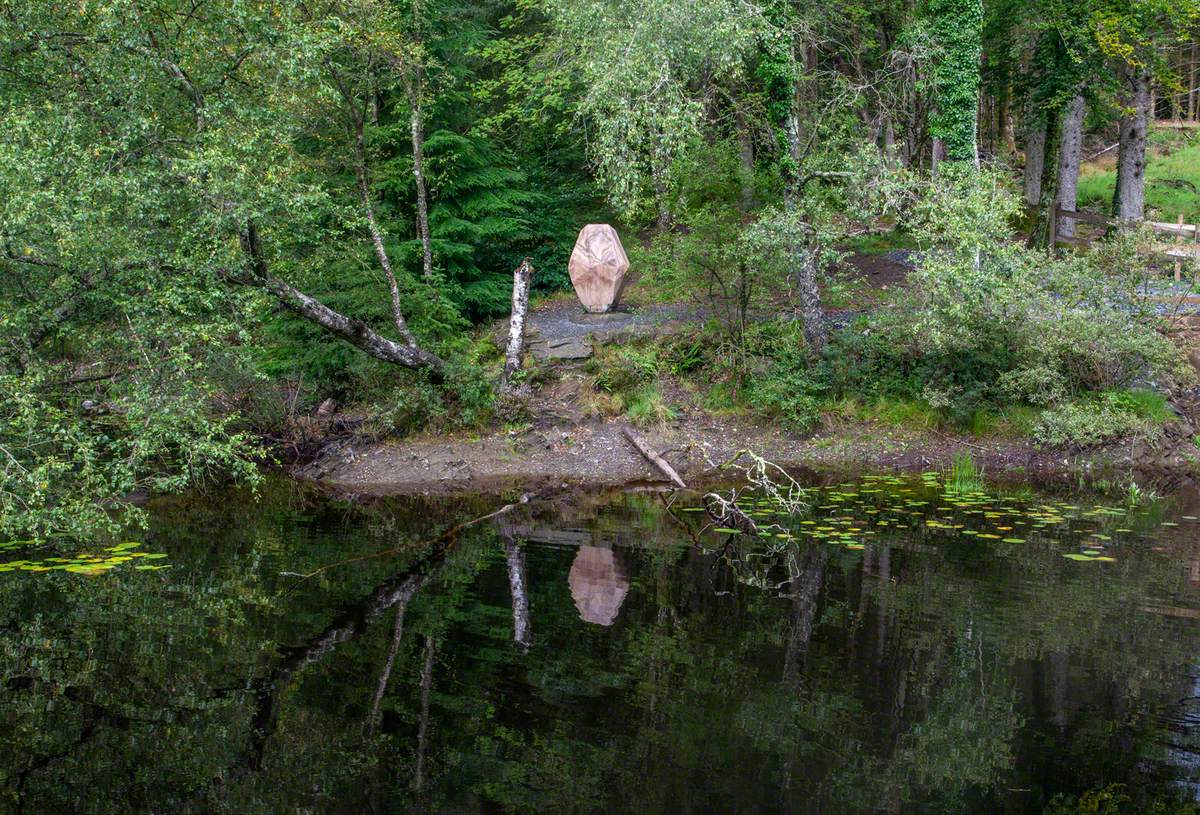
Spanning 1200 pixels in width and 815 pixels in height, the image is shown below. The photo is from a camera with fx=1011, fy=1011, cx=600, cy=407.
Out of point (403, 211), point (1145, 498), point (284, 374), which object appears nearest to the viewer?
point (1145, 498)

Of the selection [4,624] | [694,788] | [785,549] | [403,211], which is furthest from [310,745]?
[403,211]

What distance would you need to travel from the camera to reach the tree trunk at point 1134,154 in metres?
21.7

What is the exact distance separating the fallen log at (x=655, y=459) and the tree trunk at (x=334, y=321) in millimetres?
3364

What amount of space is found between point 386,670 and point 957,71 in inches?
570

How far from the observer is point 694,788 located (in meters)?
5.45

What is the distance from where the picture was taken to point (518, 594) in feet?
30.1

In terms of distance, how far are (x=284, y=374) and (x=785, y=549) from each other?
9.61m

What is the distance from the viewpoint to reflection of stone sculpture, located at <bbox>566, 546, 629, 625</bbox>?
8627 mm

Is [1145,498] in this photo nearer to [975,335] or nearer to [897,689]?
[975,335]

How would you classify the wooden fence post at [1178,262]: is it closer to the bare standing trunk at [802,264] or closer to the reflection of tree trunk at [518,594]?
the bare standing trunk at [802,264]

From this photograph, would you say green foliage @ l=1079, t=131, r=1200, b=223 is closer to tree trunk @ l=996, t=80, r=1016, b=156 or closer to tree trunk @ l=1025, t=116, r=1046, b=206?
tree trunk @ l=996, t=80, r=1016, b=156

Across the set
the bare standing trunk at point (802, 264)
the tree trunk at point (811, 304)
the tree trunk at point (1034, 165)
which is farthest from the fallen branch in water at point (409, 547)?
the tree trunk at point (1034, 165)

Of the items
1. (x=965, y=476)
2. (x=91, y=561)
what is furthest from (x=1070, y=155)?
(x=91, y=561)

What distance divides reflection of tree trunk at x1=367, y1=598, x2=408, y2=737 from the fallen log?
626cm
